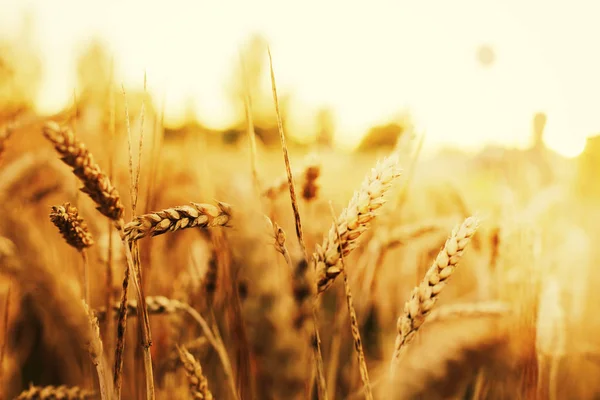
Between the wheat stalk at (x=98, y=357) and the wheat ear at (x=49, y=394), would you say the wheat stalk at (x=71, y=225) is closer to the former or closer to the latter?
the wheat stalk at (x=98, y=357)

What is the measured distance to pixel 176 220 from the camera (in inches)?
16.1

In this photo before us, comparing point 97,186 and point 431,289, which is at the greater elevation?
point 97,186

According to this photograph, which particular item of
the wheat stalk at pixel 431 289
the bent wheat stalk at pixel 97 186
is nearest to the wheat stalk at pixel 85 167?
the bent wheat stalk at pixel 97 186

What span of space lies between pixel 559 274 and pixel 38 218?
179cm

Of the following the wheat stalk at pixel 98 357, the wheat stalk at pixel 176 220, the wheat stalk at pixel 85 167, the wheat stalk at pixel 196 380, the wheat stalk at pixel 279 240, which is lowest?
the wheat stalk at pixel 196 380

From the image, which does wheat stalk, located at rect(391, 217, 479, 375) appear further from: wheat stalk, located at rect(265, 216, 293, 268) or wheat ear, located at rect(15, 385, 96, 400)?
wheat ear, located at rect(15, 385, 96, 400)

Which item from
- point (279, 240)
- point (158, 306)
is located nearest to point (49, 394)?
point (158, 306)

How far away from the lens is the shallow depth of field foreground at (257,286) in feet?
1.41

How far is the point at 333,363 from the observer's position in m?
0.79

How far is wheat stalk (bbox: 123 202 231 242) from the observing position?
1.28 ft

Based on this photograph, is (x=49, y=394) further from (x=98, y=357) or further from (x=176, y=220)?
(x=176, y=220)

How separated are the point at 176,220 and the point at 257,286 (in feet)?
2.53

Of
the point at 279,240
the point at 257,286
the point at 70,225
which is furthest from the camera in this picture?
the point at 257,286

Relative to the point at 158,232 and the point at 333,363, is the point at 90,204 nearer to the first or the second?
the point at 333,363
